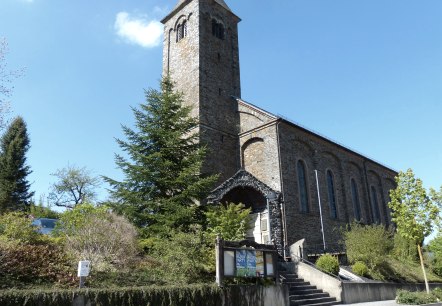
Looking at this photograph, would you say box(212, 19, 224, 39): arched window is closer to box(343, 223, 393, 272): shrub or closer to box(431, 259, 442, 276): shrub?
box(343, 223, 393, 272): shrub

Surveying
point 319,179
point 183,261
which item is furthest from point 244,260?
point 319,179

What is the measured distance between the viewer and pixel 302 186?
24344 millimetres

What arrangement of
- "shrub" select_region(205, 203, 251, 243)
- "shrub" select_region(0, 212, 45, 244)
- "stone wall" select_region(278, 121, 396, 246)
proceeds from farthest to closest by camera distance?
"stone wall" select_region(278, 121, 396, 246) < "shrub" select_region(205, 203, 251, 243) < "shrub" select_region(0, 212, 45, 244)

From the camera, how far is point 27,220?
512 inches

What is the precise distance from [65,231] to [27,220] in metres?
1.58

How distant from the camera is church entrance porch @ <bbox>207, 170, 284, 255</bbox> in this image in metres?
19.8

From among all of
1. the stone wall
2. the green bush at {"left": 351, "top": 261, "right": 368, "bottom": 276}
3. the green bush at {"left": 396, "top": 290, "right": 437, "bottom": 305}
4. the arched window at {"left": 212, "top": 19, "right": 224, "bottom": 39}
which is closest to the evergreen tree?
the arched window at {"left": 212, "top": 19, "right": 224, "bottom": 39}

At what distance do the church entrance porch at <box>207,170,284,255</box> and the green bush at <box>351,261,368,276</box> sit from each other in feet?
12.2

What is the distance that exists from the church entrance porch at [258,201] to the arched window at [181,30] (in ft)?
46.4

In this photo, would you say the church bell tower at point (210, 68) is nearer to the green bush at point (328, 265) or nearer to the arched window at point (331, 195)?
the arched window at point (331, 195)

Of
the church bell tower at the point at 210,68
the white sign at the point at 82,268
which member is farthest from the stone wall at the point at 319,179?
the white sign at the point at 82,268

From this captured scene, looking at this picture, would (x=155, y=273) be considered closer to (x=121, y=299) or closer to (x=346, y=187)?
(x=121, y=299)

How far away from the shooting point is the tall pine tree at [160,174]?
16.7m

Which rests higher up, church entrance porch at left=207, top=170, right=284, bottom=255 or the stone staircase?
church entrance porch at left=207, top=170, right=284, bottom=255
